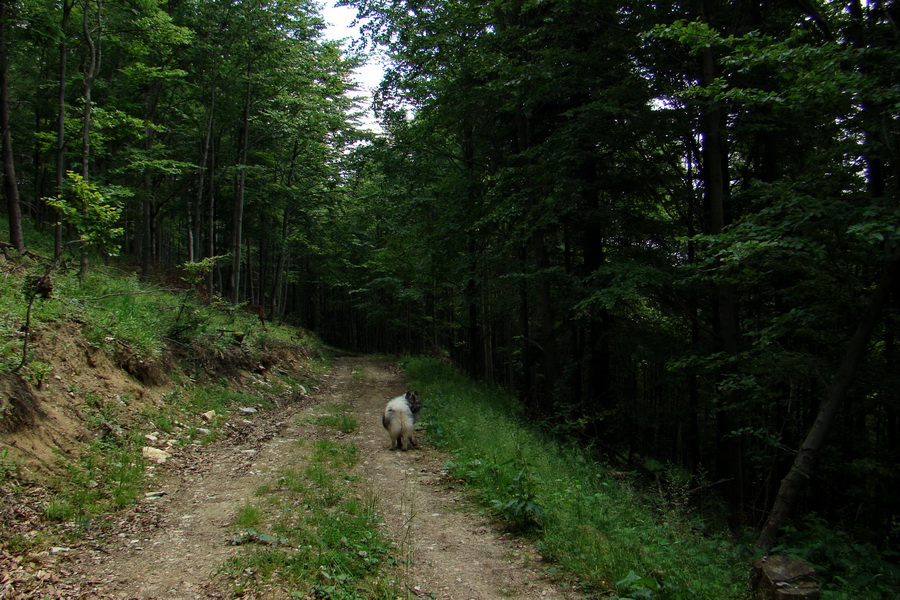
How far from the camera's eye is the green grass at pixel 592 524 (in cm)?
375

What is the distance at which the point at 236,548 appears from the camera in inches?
171

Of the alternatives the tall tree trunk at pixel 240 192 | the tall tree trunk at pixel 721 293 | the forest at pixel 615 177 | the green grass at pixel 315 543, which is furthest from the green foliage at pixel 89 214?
the tall tree trunk at pixel 240 192

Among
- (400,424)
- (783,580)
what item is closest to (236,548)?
(400,424)

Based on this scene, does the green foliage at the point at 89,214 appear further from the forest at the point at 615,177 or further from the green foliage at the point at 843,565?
the green foliage at the point at 843,565

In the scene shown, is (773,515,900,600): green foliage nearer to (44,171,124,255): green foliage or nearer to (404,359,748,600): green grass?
(404,359,748,600): green grass

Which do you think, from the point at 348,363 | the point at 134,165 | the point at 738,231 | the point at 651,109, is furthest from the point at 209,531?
the point at 348,363

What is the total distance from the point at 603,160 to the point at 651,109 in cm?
220

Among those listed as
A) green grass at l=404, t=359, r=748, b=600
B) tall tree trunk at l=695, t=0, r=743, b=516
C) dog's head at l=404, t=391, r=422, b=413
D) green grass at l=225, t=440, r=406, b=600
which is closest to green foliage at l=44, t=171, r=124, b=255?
green grass at l=225, t=440, r=406, b=600

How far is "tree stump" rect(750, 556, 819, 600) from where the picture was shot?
139 inches

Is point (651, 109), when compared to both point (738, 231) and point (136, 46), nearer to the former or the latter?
point (738, 231)

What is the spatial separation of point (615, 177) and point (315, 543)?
9693 millimetres

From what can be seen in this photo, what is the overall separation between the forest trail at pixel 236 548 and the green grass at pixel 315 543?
16cm

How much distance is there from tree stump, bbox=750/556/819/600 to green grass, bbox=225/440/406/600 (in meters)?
2.88

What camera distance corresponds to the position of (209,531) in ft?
15.6
